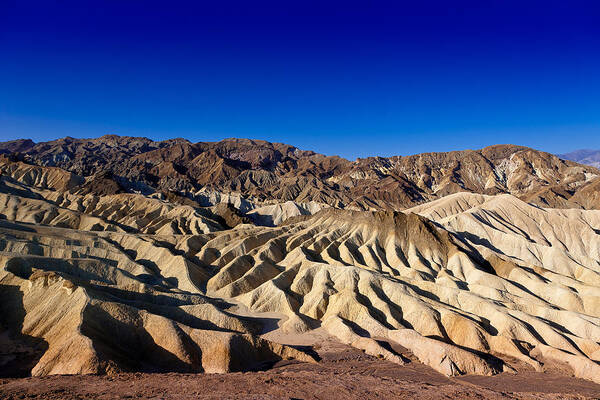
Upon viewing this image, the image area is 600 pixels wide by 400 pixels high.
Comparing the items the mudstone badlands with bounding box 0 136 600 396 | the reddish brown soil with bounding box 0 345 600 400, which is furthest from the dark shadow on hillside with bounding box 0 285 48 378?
the reddish brown soil with bounding box 0 345 600 400

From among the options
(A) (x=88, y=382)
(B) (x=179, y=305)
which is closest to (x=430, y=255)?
(B) (x=179, y=305)

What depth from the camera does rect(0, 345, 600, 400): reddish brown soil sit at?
926 inches

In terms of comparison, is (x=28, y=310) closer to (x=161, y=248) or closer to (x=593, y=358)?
(x=161, y=248)

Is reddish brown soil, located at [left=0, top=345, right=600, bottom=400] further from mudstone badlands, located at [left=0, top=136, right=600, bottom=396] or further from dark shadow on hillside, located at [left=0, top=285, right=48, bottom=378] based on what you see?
dark shadow on hillside, located at [left=0, top=285, right=48, bottom=378]

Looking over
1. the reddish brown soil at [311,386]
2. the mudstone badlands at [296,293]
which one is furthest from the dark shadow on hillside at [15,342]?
the reddish brown soil at [311,386]

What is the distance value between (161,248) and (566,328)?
6285cm

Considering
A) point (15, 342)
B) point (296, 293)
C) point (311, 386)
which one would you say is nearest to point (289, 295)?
point (296, 293)

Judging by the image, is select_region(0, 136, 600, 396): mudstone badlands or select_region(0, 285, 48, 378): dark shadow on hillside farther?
select_region(0, 136, 600, 396): mudstone badlands

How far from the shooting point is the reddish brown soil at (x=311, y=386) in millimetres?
23531

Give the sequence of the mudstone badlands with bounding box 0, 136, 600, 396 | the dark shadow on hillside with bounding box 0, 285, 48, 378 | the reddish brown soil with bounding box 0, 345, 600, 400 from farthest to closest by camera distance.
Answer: the mudstone badlands with bounding box 0, 136, 600, 396
the dark shadow on hillside with bounding box 0, 285, 48, 378
the reddish brown soil with bounding box 0, 345, 600, 400

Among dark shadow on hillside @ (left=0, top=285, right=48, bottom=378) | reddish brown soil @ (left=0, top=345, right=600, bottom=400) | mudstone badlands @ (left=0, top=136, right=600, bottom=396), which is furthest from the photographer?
mudstone badlands @ (left=0, top=136, right=600, bottom=396)

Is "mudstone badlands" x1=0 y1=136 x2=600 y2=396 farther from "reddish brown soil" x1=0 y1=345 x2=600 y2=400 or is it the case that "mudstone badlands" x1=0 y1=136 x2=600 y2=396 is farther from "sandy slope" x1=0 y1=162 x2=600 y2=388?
"reddish brown soil" x1=0 y1=345 x2=600 y2=400

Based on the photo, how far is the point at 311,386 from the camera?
2655cm

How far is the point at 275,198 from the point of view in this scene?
7544 inches
